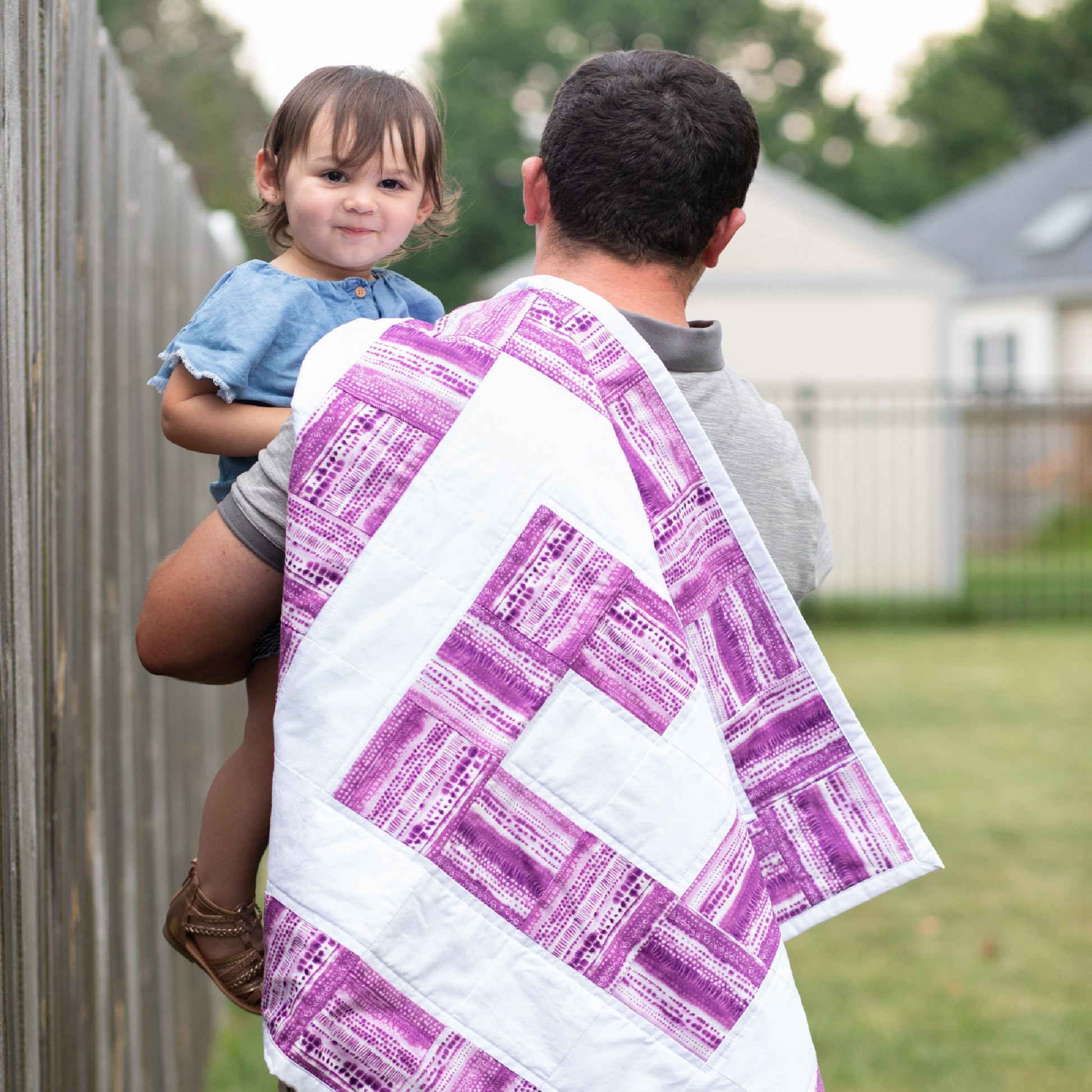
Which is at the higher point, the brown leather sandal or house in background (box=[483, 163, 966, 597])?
the brown leather sandal

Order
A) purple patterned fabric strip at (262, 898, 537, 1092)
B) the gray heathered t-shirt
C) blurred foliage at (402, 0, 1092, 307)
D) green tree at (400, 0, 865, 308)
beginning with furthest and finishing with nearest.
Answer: blurred foliage at (402, 0, 1092, 307), green tree at (400, 0, 865, 308), the gray heathered t-shirt, purple patterned fabric strip at (262, 898, 537, 1092)

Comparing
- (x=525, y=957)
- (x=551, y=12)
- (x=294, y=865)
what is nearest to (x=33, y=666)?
(x=294, y=865)

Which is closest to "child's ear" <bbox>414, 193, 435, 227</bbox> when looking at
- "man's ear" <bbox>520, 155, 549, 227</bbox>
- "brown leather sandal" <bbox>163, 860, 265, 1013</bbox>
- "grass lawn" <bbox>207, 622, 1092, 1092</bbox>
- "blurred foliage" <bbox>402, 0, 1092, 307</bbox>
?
"man's ear" <bbox>520, 155, 549, 227</bbox>

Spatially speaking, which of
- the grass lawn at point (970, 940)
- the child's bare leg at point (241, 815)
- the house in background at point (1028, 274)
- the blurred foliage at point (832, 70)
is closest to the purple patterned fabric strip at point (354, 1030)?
the child's bare leg at point (241, 815)

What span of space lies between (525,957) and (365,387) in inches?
26.7

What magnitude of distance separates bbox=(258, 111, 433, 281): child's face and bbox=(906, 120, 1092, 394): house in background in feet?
74.4

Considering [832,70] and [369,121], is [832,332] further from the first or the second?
[832,70]

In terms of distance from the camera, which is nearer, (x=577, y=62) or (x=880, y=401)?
(x=880, y=401)

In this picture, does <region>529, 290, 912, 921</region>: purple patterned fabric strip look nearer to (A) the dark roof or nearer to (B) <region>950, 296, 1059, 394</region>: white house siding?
(B) <region>950, 296, 1059, 394</region>: white house siding

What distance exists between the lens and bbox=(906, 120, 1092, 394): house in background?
1036 inches

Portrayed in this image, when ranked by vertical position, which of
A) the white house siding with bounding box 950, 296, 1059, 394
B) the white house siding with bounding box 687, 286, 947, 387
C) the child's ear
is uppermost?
the child's ear

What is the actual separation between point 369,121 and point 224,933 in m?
1.13

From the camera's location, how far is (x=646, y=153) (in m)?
1.77

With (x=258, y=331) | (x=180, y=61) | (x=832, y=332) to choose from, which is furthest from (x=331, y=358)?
(x=180, y=61)
